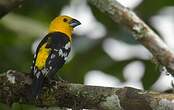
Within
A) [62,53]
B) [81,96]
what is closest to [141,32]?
[62,53]

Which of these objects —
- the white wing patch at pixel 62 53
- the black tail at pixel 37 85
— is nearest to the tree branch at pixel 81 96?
the black tail at pixel 37 85

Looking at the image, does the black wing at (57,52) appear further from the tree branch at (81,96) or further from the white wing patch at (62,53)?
the tree branch at (81,96)

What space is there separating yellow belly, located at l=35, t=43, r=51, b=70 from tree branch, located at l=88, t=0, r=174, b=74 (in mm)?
727

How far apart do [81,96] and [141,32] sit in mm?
1197

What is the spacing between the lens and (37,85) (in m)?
3.67

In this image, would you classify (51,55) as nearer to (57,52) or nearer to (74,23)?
(57,52)

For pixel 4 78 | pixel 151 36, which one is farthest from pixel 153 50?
pixel 4 78

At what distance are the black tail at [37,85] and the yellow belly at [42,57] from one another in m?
0.14

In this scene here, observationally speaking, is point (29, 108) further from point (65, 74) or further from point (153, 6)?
point (153, 6)

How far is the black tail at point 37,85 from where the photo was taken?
3556 mm

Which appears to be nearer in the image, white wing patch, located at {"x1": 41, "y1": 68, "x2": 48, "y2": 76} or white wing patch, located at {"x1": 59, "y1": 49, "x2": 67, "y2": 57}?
white wing patch, located at {"x1": 41, "y1": 68, "x2": 48, "y2": 76}

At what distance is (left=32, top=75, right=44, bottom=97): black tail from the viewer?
3.56 meters

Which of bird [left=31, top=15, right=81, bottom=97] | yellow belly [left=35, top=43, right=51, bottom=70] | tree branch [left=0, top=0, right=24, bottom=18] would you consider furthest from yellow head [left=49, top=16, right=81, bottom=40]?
yellow belly [left=35, top=43, right=51, bottom=70]

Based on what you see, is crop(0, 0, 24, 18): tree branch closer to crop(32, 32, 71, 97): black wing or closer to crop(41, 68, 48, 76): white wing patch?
crop(32, 32, 71, 97): black wing
